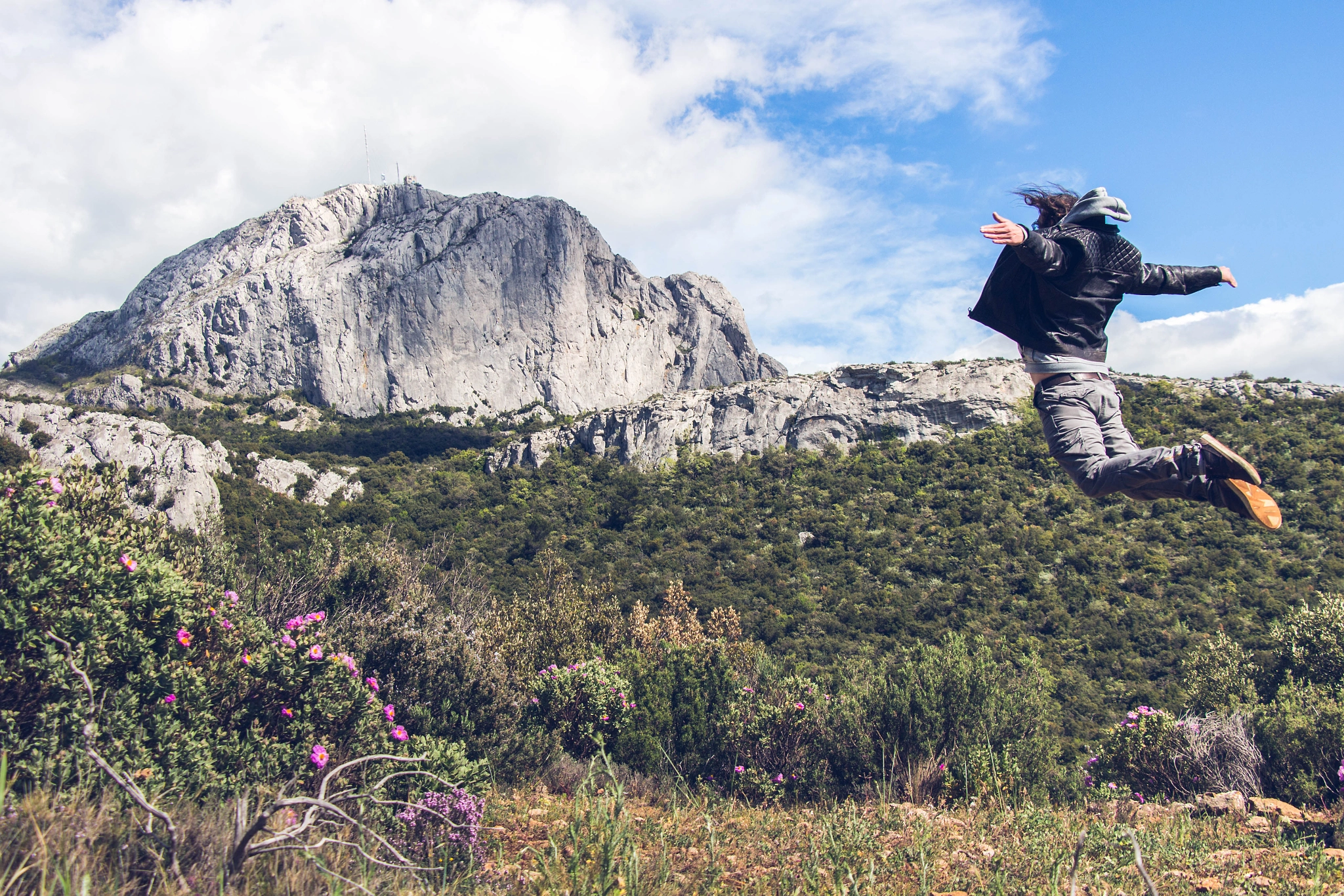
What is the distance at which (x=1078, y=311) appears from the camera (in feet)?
13.3

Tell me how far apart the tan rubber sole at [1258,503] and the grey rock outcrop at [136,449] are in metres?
42.0

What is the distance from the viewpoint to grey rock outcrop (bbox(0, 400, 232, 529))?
38938 millimetres

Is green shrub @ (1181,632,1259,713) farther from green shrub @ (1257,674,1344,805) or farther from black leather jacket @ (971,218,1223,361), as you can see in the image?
black leather jacket @ (971,218,1223,361)

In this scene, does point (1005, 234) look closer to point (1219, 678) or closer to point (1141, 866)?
A: point (1141, 866)

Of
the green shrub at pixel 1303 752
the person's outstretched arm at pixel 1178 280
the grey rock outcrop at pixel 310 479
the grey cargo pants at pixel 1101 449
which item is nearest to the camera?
the grey cargo pants at pixel 1101 449

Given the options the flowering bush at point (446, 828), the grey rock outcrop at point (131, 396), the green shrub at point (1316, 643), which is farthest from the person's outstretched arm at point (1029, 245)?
the grey rock outcrop at point (131, 396)

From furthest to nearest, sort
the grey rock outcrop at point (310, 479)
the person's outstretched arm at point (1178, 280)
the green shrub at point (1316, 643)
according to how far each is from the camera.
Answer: the grey rock outcrop at point (310, 479)
the green shrub at point (1316, 643)
the person's outstretched arm at point (1178, 280)

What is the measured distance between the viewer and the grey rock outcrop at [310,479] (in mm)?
51531

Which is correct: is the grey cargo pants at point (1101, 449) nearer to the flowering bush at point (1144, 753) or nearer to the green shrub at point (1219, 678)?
the flowering bush at point (1144, 753)

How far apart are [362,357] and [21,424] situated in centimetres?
5381

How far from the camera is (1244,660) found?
21422 millimetres

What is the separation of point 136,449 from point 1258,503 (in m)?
50.3

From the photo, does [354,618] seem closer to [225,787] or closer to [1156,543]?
[225,787]

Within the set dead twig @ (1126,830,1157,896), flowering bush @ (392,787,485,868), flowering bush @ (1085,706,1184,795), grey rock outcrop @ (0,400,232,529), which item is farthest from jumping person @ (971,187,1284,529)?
grey rock outcrop @ (0,400,232,529)
